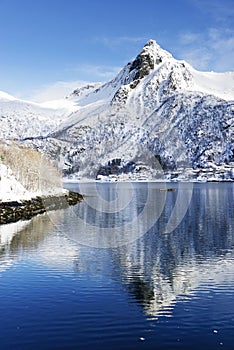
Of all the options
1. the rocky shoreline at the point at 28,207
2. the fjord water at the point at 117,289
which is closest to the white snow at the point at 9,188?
the rocky shoreline at the point at 28,207

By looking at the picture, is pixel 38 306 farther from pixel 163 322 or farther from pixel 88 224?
pixel 88 224

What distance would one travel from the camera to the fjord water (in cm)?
1933

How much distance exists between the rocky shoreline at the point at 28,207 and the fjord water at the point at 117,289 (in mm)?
13241

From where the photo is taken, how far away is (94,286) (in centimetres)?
2697

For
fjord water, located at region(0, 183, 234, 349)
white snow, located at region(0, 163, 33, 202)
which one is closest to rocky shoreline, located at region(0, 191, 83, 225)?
white snow, located at region(0, 163, 33, 202)

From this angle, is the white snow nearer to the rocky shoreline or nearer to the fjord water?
the rocky shoreline

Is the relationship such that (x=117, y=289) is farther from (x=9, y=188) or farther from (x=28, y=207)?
(x=9, y=188)

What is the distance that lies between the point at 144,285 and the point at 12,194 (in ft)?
170

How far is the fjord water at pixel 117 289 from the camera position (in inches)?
761

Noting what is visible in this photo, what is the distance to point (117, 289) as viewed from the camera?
26.2 meters

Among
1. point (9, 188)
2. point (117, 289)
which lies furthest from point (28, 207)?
point (117, 289)

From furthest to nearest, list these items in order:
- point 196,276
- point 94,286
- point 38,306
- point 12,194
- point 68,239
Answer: point 12,194
point 68,239
point 196,276
point 94,286
point 38,306

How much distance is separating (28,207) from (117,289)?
47437 mm

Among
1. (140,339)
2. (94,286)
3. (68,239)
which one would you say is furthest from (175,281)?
(68,239)
